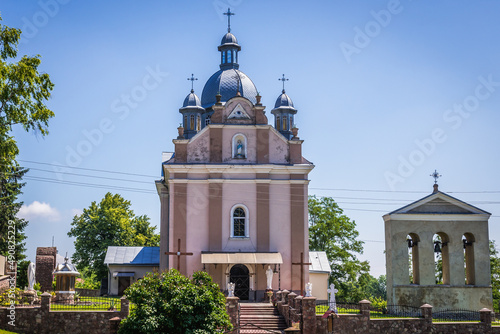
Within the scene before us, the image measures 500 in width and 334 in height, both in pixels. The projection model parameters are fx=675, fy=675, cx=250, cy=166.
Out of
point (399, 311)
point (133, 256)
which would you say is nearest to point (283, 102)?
point (133, 256)

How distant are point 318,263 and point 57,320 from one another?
60.1 ft

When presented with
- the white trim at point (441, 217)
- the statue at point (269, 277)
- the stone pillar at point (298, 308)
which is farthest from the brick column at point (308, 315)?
the white trim at point (441, 217)

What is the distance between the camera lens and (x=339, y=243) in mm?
50906

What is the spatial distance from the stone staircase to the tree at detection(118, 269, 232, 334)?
4461 mm

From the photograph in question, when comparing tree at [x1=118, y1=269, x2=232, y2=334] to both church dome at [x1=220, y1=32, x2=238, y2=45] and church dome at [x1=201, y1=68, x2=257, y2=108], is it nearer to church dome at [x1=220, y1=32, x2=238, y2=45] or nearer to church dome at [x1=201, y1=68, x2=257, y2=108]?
church dome at [x1=201, y1=68, x2=257, y2=108]

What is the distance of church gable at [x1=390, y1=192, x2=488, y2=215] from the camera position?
3303 cm

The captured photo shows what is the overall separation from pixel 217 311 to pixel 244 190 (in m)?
13.0

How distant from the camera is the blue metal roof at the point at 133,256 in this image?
42319 mm

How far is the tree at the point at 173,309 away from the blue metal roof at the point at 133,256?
737 inches

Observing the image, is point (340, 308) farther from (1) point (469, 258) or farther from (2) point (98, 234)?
(2) point (98, 234)

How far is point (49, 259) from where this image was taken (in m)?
38.7

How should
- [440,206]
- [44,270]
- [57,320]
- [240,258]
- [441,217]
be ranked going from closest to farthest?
1. [57,320]
2. [441,217]
3. [440,206]
4. [240,258]
5. [44,270]

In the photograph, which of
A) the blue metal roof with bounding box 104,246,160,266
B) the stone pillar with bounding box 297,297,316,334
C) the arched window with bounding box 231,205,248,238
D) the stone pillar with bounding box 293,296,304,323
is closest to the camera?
the stone pillar with bounding box 297,297,316,334

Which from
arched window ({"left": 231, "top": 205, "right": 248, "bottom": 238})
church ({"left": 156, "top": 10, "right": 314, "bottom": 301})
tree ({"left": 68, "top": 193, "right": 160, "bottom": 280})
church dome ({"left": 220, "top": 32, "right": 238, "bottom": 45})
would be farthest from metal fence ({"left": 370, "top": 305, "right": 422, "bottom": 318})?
tree ({"left": 68, "top": 193, "right": 160, "bottom": 280})
